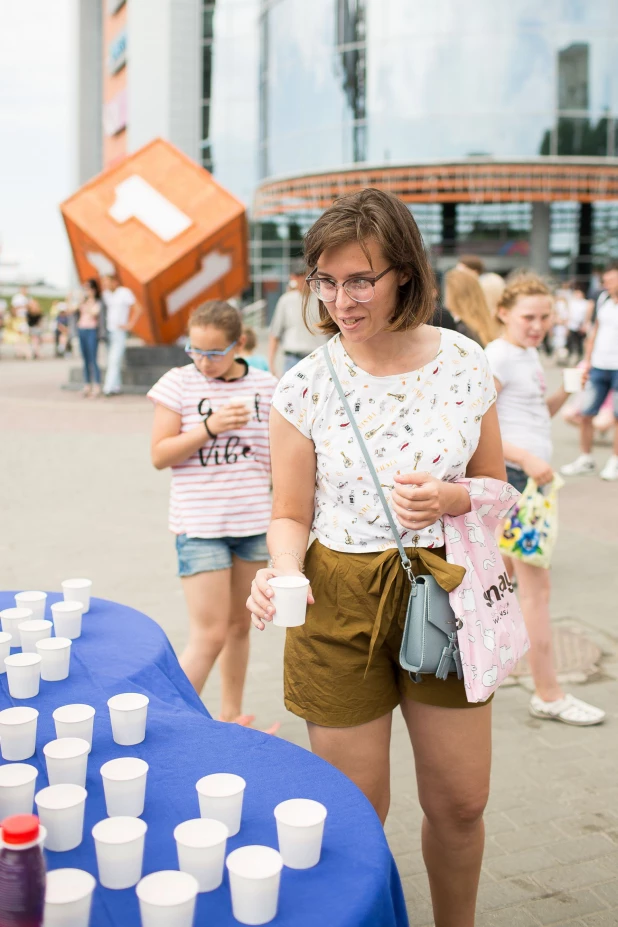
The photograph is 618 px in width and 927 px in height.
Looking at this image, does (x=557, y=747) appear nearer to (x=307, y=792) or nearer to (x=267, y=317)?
(x=307, y=792)

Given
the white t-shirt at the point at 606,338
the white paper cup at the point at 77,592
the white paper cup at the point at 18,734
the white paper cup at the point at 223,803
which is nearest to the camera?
the white paper cup at the point at 223,803

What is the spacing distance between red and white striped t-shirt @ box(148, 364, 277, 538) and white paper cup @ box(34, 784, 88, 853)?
86.4 inches

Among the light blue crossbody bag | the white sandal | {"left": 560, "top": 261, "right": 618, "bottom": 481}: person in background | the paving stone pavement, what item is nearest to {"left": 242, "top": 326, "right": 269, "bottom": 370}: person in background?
the paving stone pavement

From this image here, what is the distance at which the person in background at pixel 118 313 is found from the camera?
16.0 metres

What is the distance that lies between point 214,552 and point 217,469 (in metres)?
0.35

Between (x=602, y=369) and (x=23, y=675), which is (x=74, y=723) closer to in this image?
(x=23, y=675)

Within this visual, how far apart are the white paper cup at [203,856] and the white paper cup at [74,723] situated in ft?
1.69

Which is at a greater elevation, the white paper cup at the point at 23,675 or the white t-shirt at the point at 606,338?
the white t-shirt at the point at 606,338

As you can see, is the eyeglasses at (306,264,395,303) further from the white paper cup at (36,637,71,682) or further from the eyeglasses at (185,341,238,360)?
the eyeglasses at (185,341,238,360)

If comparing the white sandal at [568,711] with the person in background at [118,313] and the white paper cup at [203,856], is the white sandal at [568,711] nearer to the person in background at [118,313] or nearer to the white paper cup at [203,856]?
the white paper cup at [203,856]

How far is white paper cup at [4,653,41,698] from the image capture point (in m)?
2.27

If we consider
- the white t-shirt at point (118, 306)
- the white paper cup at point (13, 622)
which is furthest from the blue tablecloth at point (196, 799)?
the white t-shirt at point (118, 306)

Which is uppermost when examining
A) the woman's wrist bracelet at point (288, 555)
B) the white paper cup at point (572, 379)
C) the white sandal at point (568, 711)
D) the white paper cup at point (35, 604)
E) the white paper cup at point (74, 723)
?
the white paper cup at point (572, 379)

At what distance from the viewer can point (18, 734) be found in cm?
197
